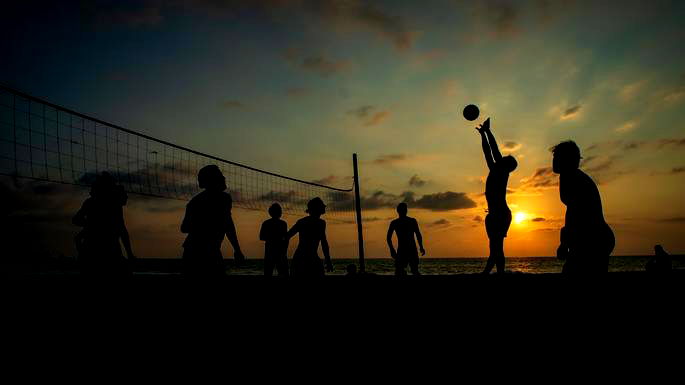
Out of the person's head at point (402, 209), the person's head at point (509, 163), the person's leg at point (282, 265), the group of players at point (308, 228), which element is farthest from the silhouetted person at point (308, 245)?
the person's head at point (509, 163)

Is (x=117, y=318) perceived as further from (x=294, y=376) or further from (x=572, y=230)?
(x=572, y=230)

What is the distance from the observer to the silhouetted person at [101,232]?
5.39 meters

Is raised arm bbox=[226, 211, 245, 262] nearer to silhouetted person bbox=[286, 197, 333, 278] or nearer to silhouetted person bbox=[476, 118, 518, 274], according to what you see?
silhouetted person bbox=[286, 197, 333, 278]

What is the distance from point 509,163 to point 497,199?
1.80 ft

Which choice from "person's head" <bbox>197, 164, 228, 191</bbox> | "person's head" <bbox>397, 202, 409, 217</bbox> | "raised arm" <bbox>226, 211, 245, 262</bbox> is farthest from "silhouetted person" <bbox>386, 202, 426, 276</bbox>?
"person's head" <bbox>197, 164, 228, 191</bbox>

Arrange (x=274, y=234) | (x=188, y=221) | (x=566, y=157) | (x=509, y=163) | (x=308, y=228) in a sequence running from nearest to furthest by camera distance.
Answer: (x=566, y=157) → (x=188, y=221) → (x=509, y=163) → (x=308, y=228) → (x=274, y=234)

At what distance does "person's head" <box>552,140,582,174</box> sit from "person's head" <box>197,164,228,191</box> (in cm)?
307

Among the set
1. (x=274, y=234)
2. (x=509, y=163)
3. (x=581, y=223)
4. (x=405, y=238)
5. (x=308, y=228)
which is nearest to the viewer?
(x=581, y=223)

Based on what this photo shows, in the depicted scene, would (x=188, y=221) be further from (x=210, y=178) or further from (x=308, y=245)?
(x=308, y=245)

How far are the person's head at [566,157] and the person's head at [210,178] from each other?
307cm

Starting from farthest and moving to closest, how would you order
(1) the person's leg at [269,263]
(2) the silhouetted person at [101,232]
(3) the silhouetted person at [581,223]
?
(1) the person's leg at [269,263] < (2) the silhouetted person at [101,232] < (3) the silhouetted person at [581,223]

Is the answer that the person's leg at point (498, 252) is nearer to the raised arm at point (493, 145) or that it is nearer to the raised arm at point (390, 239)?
the raised arm at point (493, 145)

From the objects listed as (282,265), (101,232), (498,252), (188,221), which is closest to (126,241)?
(101,232)

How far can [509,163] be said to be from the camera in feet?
18.3
